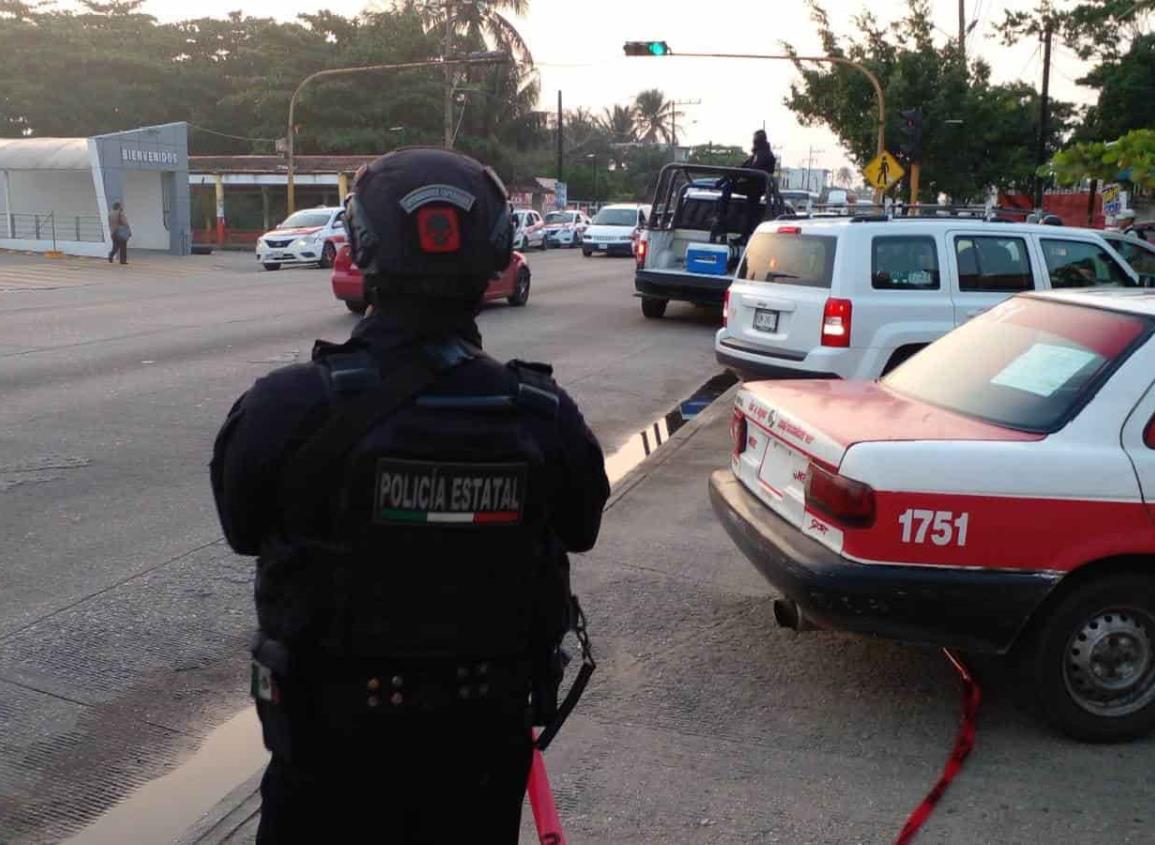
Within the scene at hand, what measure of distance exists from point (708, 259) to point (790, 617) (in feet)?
39.7

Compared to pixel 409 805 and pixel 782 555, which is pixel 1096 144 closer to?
pixel 782 555

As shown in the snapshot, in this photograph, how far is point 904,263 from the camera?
29.8 feet

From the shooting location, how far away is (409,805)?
2.06 meters

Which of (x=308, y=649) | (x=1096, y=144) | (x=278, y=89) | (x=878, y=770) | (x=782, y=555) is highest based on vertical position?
(x=278, y=89)

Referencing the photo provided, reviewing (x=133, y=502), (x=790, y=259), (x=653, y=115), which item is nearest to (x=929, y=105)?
(x=790, y=259)

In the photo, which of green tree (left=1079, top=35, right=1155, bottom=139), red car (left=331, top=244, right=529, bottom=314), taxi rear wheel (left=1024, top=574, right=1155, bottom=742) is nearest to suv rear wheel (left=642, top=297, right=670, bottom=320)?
red car (left=331, top=244, right=529, bottom=314)

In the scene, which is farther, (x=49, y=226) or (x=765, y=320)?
(x=49, y=226)

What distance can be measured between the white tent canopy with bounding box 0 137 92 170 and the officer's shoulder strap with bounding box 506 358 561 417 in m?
34.4

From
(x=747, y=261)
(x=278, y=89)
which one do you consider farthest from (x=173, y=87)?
(x=747, y=261)

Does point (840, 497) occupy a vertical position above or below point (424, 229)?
below

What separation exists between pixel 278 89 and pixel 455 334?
5424 cm

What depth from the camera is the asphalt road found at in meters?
4.18

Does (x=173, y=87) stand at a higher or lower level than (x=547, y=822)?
higher

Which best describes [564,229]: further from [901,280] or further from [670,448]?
[670,448]
